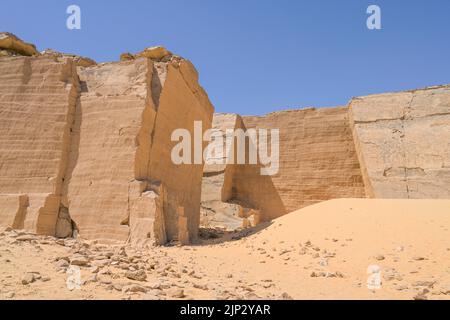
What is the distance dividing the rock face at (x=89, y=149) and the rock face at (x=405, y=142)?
9252 mm

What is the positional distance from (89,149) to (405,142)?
1246 centimetres

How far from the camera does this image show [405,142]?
52.1 feet

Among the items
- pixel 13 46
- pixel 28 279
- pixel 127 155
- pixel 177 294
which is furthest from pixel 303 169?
pixel 28 279

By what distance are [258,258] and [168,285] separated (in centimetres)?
373

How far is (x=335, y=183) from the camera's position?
18.0 metres

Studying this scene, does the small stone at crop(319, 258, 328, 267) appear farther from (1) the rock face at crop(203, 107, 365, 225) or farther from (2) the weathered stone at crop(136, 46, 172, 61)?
(1) the rock face at crop(203, 107, 365, 225)

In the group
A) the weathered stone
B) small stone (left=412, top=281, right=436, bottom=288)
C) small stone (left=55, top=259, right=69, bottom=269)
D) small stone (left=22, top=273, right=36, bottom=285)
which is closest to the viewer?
small stone (left=22, top=273, right=36, bottom=285)

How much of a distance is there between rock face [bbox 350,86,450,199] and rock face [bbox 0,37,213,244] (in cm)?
925

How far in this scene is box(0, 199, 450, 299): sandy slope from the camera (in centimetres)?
409

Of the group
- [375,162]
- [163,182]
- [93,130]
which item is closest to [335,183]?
[375,162]

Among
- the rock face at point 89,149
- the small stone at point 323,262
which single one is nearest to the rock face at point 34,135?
the rock face at point 89,149

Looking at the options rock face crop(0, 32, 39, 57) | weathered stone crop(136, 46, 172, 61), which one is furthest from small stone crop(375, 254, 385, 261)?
rock face crop(0, 32, 39, 57)
